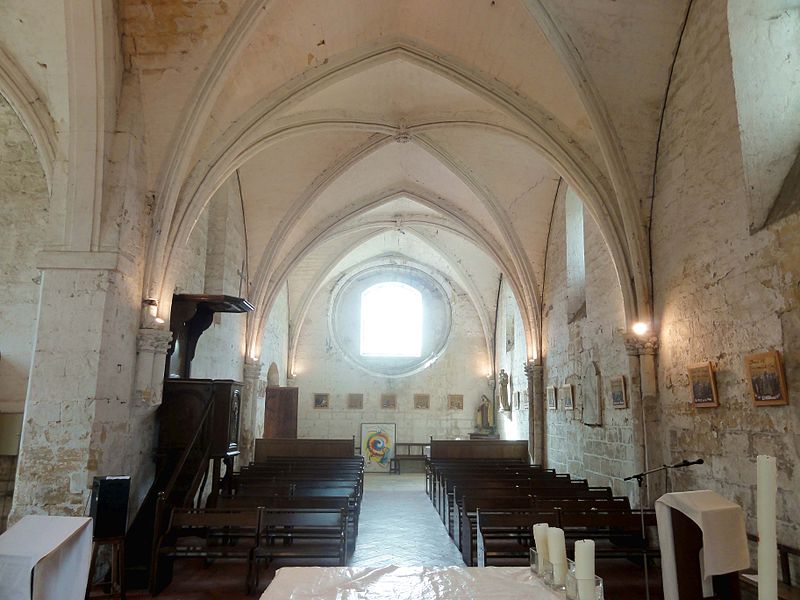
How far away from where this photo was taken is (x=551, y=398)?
1156 cm

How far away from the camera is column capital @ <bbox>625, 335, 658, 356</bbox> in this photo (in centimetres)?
738

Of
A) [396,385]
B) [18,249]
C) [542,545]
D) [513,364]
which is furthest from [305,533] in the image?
[396,385]

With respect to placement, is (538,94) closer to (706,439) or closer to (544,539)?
(706,439)

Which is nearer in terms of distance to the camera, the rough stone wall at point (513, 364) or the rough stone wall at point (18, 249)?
the rough stone wall at point (18, 249)

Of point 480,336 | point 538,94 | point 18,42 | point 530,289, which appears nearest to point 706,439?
point 538,94

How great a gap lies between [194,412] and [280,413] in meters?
8.63

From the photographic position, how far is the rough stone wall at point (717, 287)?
4852mm

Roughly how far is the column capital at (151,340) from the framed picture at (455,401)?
1245 centimetres

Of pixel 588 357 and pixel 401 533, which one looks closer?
pixel 401 533

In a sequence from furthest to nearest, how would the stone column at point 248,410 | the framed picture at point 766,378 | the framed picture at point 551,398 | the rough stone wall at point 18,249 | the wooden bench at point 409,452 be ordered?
1. the wooden bench at point 409,452
2. the stone column at point 248,410
3. the framed picture at point 551,398
4. the rough stone wall at point 18,249
5. the framed picture at point 766,378

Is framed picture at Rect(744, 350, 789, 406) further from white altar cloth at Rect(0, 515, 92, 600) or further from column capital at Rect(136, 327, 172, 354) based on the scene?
column capital at Rect(136, 327, 172, 354)

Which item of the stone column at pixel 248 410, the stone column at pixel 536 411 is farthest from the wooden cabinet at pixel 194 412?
the stone column at pixel 536 411

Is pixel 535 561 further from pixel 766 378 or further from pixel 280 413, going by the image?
pixel 280 413

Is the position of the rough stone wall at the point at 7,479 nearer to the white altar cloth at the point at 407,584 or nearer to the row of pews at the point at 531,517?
the row of pews at the point at 531,517
